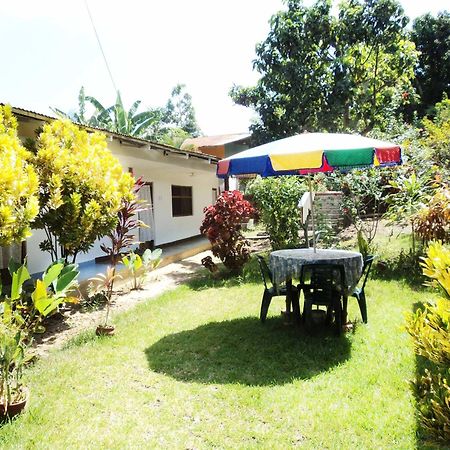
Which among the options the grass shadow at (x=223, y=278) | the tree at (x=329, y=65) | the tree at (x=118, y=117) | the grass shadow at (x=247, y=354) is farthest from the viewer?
the tree at (x=118, y=117)

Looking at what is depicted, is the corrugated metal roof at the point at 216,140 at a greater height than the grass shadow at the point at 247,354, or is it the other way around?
the corrugated metal roof at the point at 216,140

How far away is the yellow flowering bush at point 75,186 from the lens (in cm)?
583

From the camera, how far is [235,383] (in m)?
3.96

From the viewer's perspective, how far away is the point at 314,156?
433 cm

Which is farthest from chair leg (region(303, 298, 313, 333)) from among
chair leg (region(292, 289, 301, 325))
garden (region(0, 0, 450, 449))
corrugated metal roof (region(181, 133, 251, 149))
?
corrugated metal roof (region(181, 133, 251, 149))

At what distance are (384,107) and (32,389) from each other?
17.1 m

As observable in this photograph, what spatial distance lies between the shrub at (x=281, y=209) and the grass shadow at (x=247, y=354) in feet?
17.1

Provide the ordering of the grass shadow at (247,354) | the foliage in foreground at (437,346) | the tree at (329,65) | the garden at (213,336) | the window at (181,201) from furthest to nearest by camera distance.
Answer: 1. the tree at (329,65)
2. the window at (181,201)
3. the grass shadow at (247,354)
4. the garden at (213,336)
5. the foliage in foreground at (437,346)

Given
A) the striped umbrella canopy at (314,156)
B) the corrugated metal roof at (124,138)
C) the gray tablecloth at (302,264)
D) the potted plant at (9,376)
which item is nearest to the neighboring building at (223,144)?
the corrugated metal roof at (124,138)

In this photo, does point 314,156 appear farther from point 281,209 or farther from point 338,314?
point 281,209

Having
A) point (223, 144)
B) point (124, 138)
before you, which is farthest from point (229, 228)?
point (223, 144)

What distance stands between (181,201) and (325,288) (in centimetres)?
1107

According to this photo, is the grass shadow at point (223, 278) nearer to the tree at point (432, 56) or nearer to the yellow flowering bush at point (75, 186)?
the yellow flowering bush at point (75, 186)

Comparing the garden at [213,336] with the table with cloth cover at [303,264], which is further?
the table with cloth cover at [303,264]
